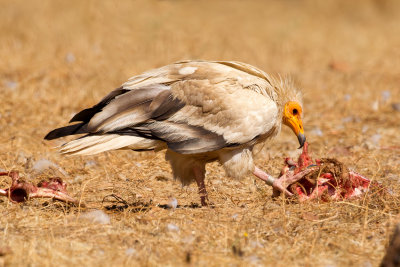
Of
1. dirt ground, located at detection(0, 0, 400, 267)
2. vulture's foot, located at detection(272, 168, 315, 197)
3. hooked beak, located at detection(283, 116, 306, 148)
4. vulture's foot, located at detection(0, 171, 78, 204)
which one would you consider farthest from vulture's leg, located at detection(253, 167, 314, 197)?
vulture's foot, located at detection(0, 171, 78, 204)

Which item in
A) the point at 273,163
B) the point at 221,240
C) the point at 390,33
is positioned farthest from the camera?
the point at 390,33

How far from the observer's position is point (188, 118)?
4270 mm

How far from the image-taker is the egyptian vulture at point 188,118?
13.7 ft

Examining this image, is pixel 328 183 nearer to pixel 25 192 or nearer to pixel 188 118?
pixel 188 118

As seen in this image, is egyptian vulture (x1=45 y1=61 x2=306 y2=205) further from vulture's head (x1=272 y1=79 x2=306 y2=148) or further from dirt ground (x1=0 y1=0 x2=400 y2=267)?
dirt ground (x1=0 y1=0 x2=400 y2=267)

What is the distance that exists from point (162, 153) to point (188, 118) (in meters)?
1.46

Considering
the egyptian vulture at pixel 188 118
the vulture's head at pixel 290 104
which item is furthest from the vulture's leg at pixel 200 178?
the vulture's head at pixel 290 104

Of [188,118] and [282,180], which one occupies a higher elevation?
[188,118]

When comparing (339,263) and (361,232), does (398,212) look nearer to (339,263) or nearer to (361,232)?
(361,232)

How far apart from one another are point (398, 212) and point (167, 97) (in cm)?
173

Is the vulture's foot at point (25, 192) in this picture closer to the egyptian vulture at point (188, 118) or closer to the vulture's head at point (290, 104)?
the egyptian vulture at point (188, 118)

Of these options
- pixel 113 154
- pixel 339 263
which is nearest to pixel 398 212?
pixel 339 263

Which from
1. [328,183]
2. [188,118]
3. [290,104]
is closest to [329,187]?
[328,183]

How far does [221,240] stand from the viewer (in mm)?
3398
